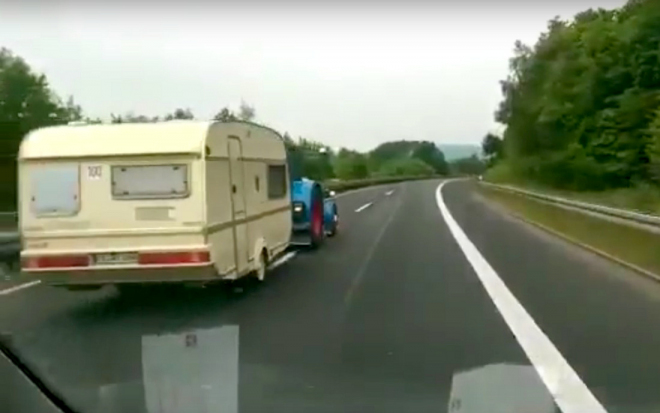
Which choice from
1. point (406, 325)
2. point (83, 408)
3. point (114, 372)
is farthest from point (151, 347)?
point (83, 408)

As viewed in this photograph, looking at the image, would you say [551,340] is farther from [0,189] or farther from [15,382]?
[0,189]

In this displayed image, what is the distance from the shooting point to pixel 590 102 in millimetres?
60688

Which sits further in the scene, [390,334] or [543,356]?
[390,334]

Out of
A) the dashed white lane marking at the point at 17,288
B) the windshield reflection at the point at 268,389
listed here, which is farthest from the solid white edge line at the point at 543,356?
the dashed white lane marking at the point at 17,288

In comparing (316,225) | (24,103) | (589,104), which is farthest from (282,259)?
(589,104)

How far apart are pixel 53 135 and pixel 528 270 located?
8.38 meters

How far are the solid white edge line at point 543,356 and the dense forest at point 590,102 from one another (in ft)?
124

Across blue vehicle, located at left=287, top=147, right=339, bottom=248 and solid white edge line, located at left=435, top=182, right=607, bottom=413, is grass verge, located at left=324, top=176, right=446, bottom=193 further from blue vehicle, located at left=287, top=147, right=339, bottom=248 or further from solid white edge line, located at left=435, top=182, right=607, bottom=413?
solid white edge line, located at left=435, top=182, right=607, bottom=413

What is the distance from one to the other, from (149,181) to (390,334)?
402 cm

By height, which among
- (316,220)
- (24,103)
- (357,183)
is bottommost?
(357,183)

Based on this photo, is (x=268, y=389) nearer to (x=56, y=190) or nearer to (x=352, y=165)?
(x=56, y=190)

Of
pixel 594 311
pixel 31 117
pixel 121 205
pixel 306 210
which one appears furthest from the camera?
pixel 31 117

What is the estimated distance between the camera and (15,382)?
6.68m

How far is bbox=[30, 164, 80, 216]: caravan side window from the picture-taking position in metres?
13.4
